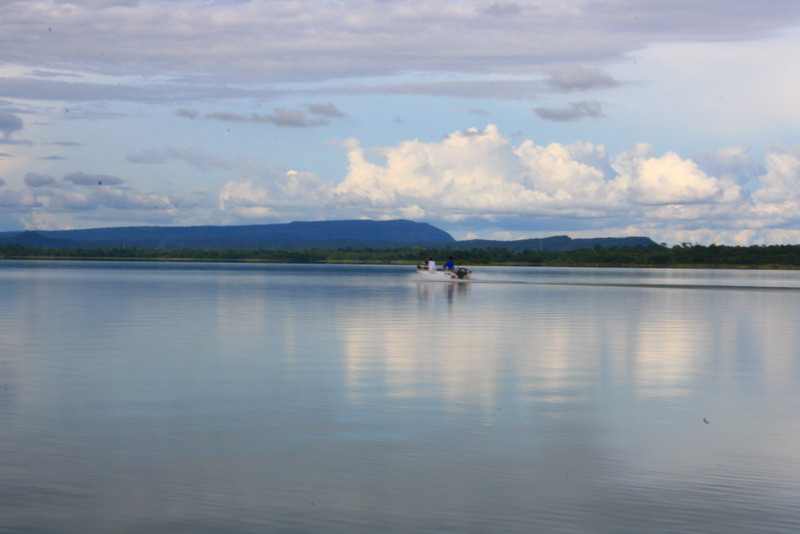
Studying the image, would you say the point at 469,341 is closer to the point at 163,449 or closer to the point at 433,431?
the point at 433,431

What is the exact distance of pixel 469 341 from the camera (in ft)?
106

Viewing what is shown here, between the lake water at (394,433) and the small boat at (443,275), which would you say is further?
the small boat at (443,275)

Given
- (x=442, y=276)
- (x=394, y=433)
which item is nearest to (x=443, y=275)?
(x=442, y=276)

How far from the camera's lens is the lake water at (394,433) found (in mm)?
10812

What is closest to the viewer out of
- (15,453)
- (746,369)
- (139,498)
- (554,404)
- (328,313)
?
(139,498)

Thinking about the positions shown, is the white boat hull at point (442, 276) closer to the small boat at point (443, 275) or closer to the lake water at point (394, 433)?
the small boat at point (443, 275)

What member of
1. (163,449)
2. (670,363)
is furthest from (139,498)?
(670,363)

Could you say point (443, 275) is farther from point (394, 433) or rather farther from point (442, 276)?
point (394, 433)

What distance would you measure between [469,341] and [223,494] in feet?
70.5

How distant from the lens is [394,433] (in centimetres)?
1545

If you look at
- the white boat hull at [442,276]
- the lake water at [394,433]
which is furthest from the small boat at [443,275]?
the lake water at [394,433]

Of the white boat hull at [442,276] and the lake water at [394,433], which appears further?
the white boat hull at [442,276]

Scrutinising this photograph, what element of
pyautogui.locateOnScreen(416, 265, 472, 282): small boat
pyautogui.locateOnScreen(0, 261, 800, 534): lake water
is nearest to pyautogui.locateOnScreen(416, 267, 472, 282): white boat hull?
pyautogui.locateOnScreen(416, 265, 472, 282): small boat

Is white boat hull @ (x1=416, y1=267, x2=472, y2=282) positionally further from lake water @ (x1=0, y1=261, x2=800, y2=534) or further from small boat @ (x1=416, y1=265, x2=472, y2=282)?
lake water @ (x1=0, y1=261, x2=800, y2=534)
